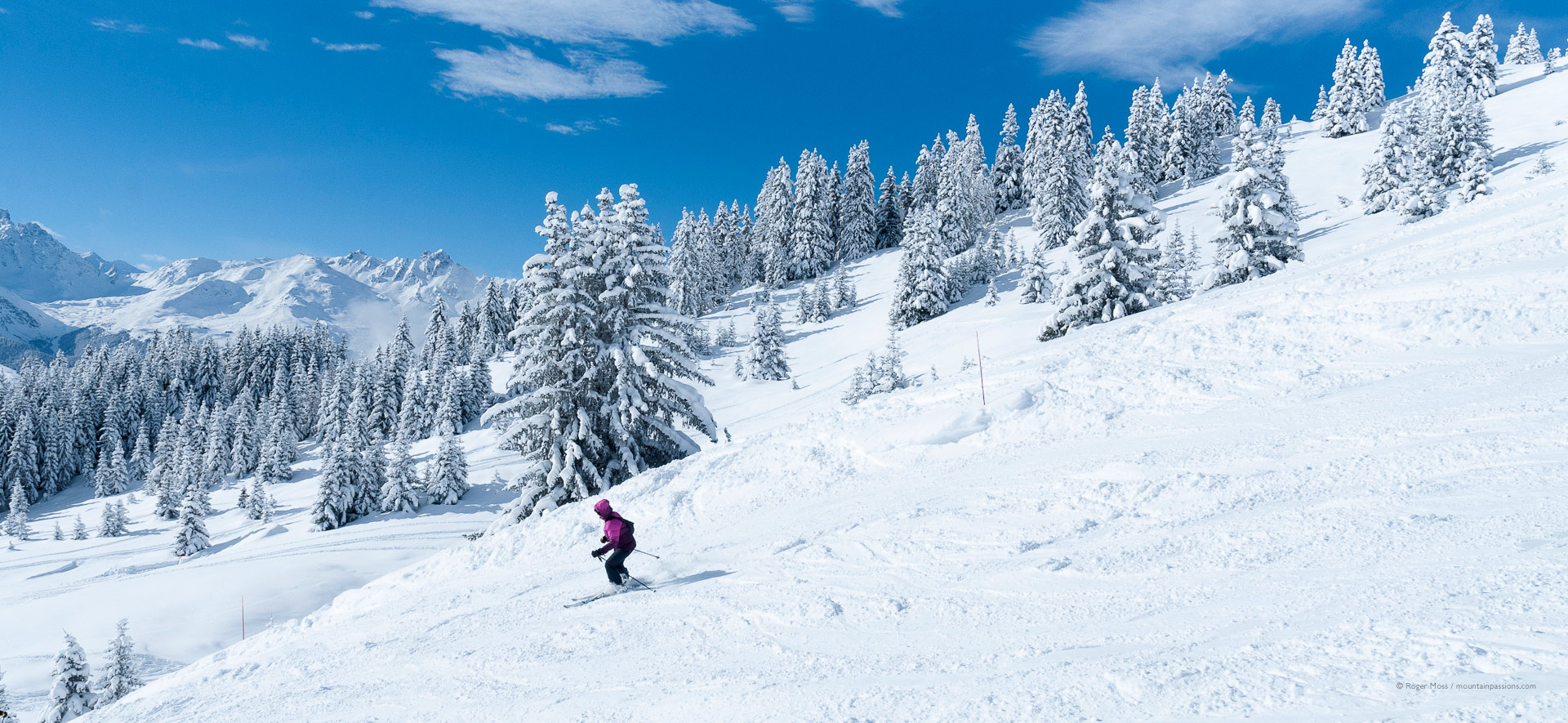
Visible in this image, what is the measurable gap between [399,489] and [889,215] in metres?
68.8

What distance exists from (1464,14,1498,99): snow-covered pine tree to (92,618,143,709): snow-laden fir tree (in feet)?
360

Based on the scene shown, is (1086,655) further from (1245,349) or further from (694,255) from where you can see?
(694,255)

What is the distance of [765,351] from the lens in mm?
54938

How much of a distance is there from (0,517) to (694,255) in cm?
7831

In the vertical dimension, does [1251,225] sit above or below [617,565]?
above

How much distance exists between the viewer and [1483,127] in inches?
1672

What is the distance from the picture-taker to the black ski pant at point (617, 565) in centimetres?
877

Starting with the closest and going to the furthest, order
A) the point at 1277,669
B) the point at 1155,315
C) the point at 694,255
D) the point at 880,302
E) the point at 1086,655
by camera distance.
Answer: the point at 1277,669, the point at 1086,655, the point at 1155,315, the point at 880,302, the point at 694,255

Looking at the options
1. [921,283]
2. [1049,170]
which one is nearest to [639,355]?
[921,283]

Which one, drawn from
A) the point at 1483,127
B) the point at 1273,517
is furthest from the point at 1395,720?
the point at 1483,127

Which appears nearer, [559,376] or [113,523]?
[559,376]

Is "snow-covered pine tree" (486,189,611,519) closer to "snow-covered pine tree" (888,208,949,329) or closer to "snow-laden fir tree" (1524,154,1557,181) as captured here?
"snow-covered pine tree" (888,208,949,329)

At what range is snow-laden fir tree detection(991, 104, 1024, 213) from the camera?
89688 millimetres

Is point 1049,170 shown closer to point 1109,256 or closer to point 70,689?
point 1109,256
